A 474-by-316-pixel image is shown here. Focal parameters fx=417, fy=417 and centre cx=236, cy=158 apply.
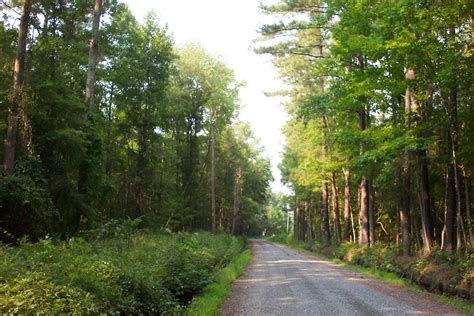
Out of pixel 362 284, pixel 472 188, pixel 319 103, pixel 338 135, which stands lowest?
pixel 362 284

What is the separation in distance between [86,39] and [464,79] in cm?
2046

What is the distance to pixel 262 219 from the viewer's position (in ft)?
411

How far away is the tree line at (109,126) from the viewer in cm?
1556

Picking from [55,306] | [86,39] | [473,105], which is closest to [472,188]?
[473,105]

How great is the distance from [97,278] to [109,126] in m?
26.4

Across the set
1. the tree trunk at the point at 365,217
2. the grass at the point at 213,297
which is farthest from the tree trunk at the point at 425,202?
the grass at the point at 213,297

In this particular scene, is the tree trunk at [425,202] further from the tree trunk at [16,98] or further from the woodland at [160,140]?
the tree trunk at [16,98]

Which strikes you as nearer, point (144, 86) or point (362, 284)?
point (362, 284)

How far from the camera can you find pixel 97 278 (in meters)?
7.38

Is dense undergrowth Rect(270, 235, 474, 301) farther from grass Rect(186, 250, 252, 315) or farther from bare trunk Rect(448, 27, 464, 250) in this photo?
grass Rect(186, 250, 252, 315)

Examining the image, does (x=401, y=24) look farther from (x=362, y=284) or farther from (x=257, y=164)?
(x=257, y=164)

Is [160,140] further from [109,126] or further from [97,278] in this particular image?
[97,278]

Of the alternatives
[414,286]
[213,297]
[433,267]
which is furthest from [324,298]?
[433,267]

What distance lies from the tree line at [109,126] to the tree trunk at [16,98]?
0.14 feet
